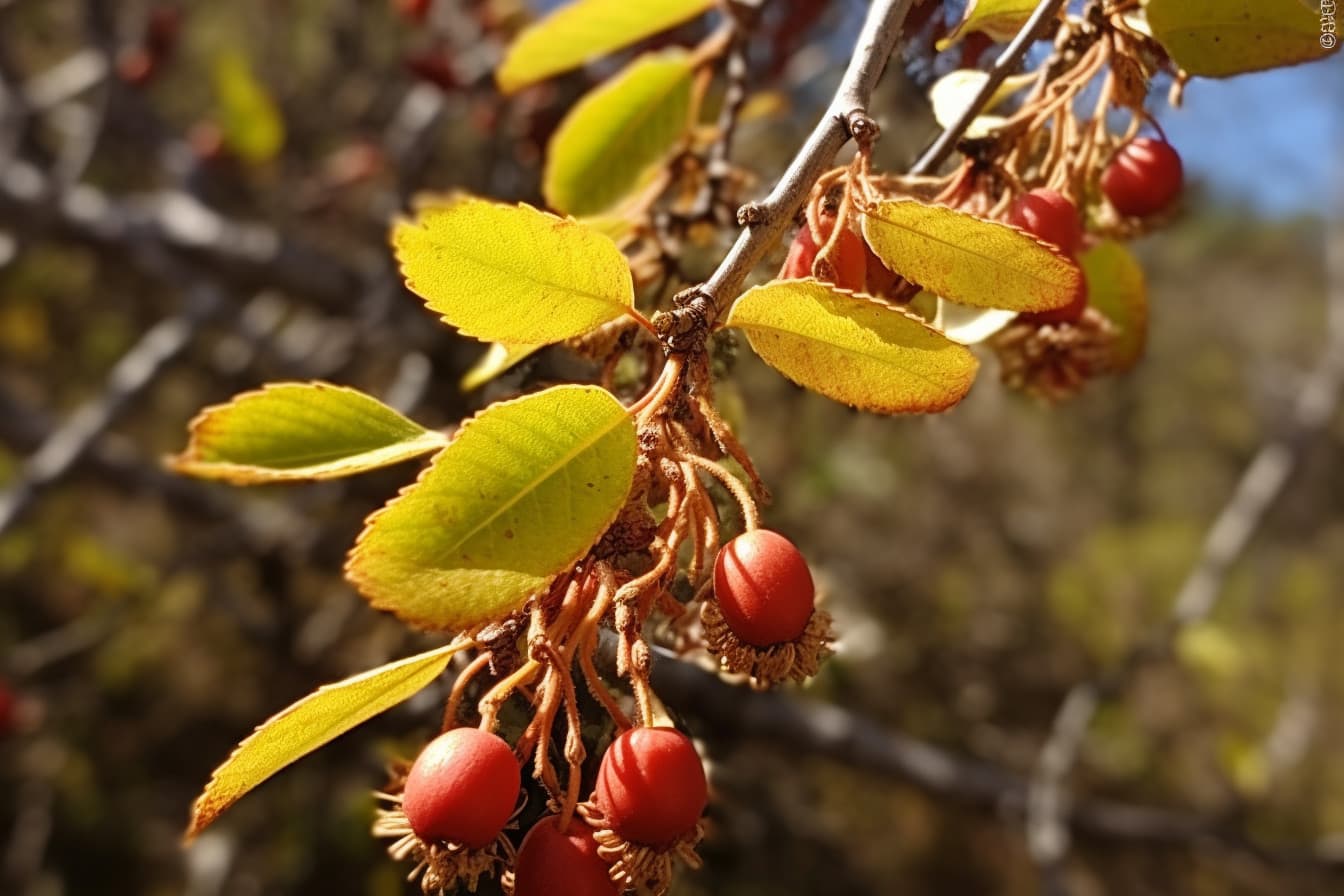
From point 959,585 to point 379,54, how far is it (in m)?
3.55

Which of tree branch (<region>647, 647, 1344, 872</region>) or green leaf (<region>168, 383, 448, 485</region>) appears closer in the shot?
green leaf (<region>168, 383, 448, 485</region>)

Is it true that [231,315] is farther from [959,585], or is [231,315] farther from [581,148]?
[959,585]

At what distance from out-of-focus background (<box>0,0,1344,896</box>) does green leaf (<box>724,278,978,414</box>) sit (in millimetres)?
345

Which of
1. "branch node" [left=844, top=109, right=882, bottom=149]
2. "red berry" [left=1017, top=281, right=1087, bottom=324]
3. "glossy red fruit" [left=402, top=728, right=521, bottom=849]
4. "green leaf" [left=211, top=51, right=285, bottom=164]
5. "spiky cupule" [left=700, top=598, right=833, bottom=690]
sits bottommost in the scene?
"green leaf" [left=211, top=51, right=285, bottom=164]

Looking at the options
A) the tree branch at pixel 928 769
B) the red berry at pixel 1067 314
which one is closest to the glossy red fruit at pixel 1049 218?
the red berry at pixel 1067 314

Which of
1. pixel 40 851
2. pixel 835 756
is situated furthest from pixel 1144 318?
pixel 40 851

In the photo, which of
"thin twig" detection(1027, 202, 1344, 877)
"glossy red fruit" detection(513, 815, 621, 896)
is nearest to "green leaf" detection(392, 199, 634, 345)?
"glossy red fruit" detection(513, 815, 621, 896)

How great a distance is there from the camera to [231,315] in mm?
2770

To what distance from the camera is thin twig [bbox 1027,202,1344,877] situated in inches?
83.0

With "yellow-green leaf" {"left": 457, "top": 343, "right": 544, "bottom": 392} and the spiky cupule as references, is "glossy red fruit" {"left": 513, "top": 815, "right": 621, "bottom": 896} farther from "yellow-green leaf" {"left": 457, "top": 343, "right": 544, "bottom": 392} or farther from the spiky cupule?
"yellow-green leaf" {"left": 457, "top": 343, "right": 544, "bottom": 392}

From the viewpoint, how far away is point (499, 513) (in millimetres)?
520

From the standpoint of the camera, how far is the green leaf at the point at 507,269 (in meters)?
0.56

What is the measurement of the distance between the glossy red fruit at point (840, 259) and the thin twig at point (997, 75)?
0.47 ft

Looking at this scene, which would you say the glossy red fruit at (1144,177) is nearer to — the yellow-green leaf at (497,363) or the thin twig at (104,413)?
the yellow-green leaf at (497,363)
